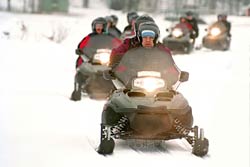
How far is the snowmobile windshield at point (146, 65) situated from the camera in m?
10.0

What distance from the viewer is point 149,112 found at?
Answer: 9.10 meters

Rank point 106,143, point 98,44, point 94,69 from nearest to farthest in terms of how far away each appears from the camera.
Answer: point 106,143 < point 94,69 < point 98,44

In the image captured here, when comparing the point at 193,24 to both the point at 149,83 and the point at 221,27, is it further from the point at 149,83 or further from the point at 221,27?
the point at 149,83

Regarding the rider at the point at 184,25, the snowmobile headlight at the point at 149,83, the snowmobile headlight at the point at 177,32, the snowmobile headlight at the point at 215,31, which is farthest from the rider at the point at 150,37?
the snowmobile headlight at the point at 215,31

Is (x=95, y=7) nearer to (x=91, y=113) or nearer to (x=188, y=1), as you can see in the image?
(x=188, y=1)

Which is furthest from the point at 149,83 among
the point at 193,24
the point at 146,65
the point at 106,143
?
the point at 193,24

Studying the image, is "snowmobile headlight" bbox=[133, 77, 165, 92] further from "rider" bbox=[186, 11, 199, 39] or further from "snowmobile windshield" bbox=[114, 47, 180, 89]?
"rider" bbox=[186, 11, 199, 39]

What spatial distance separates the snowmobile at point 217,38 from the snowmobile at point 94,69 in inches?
544

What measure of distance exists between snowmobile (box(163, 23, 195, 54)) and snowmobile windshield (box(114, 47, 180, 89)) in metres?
17.5

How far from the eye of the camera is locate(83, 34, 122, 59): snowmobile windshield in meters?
16.2

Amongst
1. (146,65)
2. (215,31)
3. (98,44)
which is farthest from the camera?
(215,31)

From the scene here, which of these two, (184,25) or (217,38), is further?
(217,38)

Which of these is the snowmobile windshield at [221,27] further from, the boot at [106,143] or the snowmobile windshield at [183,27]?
the boot at [106,143]

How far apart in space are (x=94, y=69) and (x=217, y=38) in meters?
15.0
